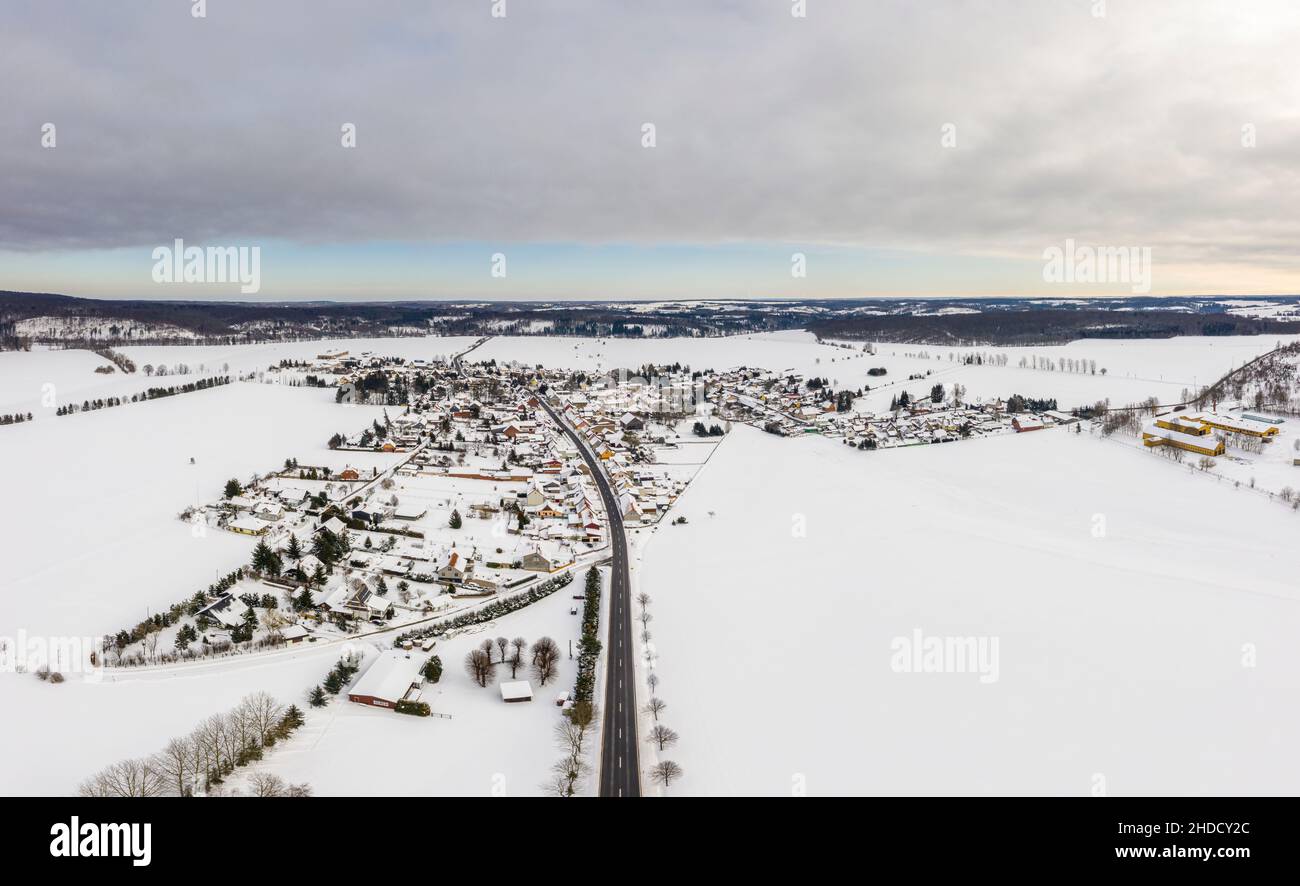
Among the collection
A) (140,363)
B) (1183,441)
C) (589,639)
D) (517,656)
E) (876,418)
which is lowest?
(517,656)

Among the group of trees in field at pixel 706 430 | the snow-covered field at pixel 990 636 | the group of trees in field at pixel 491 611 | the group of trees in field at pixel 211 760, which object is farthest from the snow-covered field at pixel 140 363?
the snow-covered field at pixel 990 636

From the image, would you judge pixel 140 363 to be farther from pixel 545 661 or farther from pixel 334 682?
pixel 545 661

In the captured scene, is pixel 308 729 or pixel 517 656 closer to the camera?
pixel 308 729

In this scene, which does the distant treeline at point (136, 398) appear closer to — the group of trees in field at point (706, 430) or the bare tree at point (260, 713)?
the group of trees in field at point (706, 430)

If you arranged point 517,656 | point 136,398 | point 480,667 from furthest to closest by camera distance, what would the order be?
point 136,398, point 517,656, point 480,667

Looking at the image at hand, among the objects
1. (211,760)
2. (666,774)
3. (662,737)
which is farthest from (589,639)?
(211,760)
